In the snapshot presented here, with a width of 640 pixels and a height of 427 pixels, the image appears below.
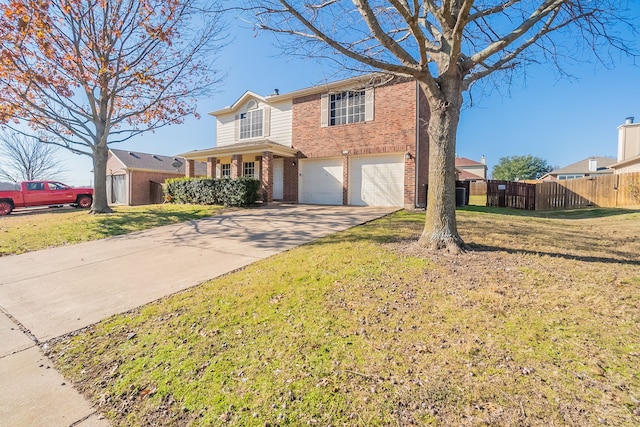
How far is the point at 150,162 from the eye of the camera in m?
26.0

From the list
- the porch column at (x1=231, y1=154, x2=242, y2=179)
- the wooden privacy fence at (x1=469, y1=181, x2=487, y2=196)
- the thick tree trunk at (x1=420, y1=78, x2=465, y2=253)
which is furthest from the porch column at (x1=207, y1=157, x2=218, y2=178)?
the wooden privacy fence at (x1=469, y1=181, x2=487, y2=196)

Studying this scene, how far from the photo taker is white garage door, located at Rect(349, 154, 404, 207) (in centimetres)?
1207

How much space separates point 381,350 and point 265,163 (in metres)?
12.0

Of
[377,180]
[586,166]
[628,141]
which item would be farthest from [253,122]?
[586,166]

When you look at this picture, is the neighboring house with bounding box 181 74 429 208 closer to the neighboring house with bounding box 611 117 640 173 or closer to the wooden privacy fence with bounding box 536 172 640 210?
the wooden privacy fence with bounding box 536 172 640 210

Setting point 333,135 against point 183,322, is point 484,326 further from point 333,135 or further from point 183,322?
point 333,135

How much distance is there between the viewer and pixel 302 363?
7.39 feet

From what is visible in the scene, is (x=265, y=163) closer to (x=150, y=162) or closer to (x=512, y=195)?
(x=512, y=195)

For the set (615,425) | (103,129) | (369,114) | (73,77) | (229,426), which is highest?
(73,77)

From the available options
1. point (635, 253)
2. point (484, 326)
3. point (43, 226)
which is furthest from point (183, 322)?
point (43, 226)

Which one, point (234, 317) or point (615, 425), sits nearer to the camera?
point (615, 425)

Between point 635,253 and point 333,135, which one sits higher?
point 333,135

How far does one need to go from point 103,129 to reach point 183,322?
1283 cm

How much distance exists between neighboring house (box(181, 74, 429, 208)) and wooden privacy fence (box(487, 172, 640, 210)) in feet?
25.3
